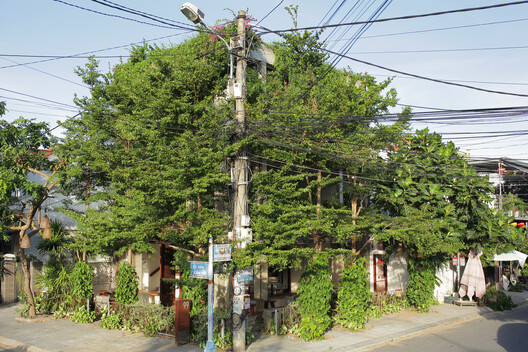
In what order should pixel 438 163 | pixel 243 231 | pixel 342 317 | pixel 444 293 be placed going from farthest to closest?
pixel 444 293
pixel 438 163
pixel 342 317
pixel 243 231

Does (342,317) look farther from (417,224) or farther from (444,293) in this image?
(444,293)

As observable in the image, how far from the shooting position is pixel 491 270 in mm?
26969

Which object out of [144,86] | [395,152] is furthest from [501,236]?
[144,86]

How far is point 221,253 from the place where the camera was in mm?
11969

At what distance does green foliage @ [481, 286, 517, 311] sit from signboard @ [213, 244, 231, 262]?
51.3 ft

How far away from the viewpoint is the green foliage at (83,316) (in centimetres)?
1728

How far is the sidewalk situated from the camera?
44.1 feet

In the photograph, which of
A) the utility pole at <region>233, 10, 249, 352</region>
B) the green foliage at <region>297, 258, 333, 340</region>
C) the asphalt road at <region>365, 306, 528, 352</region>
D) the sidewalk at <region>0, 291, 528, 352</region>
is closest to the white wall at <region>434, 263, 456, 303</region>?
the asphalt road at <region>365, 306, 528, 352</region>

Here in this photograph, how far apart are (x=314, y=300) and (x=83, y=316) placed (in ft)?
29.4

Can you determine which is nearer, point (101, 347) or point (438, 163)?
point (101, 347)

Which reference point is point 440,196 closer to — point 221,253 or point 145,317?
point 221,253

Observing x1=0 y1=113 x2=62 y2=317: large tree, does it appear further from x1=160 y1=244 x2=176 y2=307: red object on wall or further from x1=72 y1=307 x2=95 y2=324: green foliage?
x1=160 y1=244 x2=176 y2=307: red object on wall

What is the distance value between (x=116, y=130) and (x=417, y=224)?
454 inches

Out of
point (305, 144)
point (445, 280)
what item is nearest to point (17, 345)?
point (305, 144)
